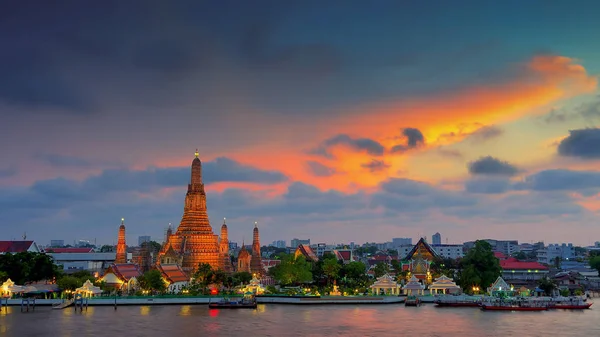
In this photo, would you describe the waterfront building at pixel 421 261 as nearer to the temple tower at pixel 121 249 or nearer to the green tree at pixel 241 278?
the green tree at pixel 241 278

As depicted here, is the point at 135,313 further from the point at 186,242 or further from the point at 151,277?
the point at 186,242

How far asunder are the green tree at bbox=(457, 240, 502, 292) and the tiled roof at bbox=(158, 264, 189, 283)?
3925cm

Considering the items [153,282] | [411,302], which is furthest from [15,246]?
[411,302]

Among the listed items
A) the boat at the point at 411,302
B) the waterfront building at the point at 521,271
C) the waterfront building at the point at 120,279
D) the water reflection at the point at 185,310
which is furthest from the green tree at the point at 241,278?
the waterfront building at the point at 521,271

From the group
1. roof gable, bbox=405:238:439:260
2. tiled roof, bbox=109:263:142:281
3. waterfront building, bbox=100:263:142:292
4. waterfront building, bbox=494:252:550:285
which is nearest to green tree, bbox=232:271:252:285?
tiled roof, bbox=109:263:142:281

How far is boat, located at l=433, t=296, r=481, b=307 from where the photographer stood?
72.9 meters

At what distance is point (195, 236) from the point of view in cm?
10000

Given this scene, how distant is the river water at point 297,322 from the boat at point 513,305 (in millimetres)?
1469

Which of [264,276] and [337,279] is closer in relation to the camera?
[337,279]

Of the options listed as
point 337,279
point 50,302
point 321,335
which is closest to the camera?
point 321,335

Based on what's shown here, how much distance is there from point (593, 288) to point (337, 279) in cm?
4611

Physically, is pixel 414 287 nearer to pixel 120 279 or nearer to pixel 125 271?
pixel 125 271

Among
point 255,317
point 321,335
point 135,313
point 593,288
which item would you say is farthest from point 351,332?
point 593,288

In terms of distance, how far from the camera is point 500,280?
7706 cm
